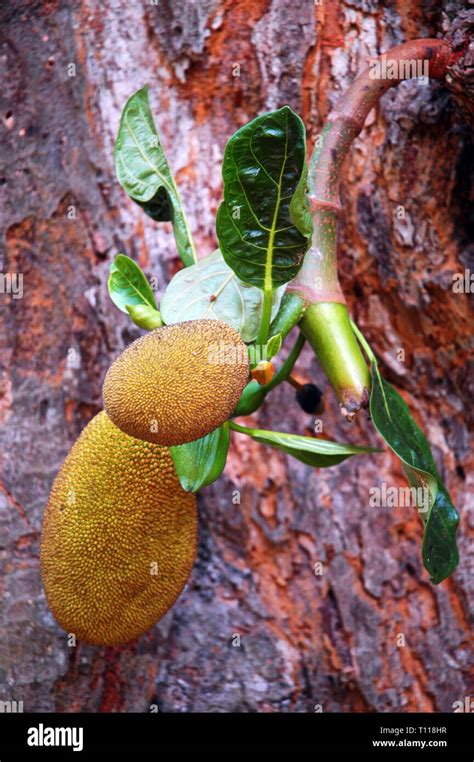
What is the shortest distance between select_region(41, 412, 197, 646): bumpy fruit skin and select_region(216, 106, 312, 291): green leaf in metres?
0.25

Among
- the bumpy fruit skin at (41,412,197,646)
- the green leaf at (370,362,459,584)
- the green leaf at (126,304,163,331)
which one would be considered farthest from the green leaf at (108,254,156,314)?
the green leaf at (370,362,459,584)

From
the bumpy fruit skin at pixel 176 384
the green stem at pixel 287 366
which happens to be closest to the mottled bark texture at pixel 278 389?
the green stem at pixel 287 366

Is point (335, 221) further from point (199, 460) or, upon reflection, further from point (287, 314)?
point (199, 460)

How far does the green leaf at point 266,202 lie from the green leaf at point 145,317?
125 mm

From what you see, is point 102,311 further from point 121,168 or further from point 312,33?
point 312,33

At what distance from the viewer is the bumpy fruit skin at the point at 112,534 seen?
88 centimetres

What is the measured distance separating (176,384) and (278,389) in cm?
50

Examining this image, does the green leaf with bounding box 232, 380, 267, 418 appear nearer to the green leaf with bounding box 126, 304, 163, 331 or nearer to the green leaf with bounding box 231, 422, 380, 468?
the green leaf with bounding box 231, 422, 380, 468

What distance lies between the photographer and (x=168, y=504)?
90cm

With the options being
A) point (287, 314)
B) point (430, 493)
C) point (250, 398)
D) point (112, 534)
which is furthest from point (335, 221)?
point (112, 534)

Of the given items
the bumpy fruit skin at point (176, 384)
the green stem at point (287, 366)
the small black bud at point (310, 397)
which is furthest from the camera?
the small black bud at point (310, 397)

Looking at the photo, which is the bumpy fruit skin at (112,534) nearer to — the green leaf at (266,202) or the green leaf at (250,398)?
the green leaf at (250,398)

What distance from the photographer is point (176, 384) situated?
67 centimetres
